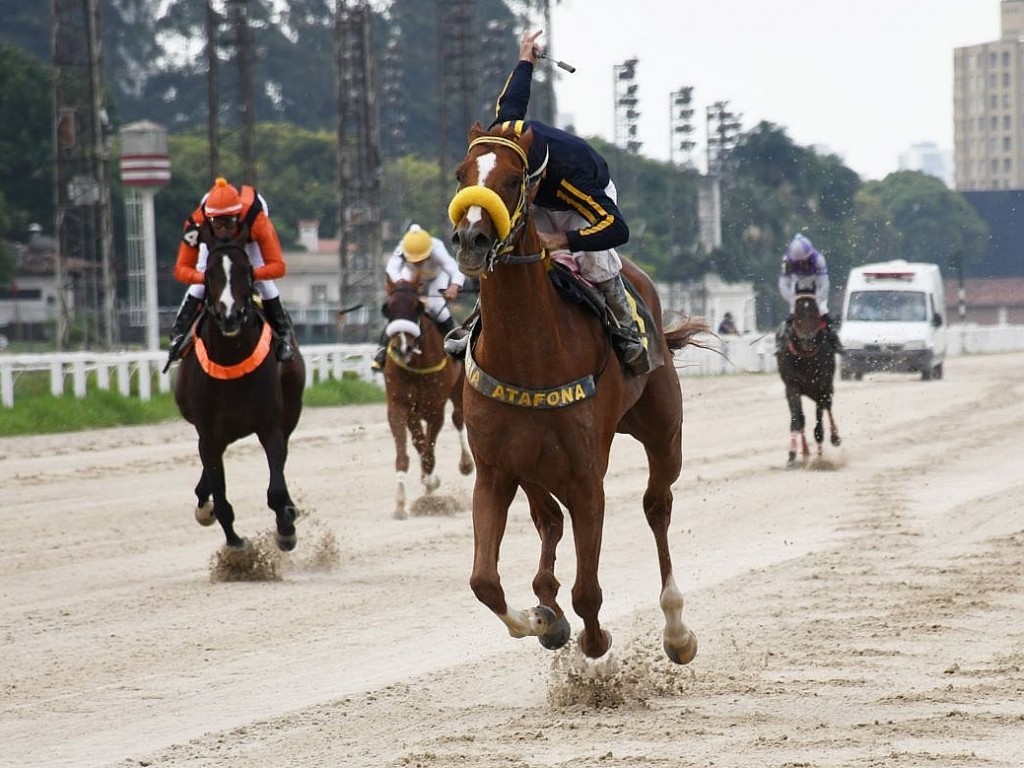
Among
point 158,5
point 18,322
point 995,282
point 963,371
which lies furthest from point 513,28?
point 963,371

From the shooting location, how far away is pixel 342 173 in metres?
43.3

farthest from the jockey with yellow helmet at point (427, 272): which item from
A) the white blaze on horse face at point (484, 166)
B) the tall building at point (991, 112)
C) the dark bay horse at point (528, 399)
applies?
the tall building at point (991, 112)

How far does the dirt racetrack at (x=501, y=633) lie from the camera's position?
20.6 ft

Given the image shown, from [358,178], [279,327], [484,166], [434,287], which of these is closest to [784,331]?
[434,287]

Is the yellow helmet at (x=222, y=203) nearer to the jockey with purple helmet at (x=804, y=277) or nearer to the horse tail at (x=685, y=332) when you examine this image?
the horse tail at (x=685, y=332)

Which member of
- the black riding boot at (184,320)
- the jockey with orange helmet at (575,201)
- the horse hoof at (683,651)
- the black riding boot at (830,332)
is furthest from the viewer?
the black riding boot at (830,332)

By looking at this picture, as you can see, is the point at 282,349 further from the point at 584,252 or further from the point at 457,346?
the point at 584,252

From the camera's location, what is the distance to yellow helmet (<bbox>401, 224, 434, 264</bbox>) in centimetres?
1476

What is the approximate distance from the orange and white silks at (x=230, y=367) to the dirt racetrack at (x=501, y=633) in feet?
3.92

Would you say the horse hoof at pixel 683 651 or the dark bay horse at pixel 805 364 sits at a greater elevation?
the dark bay horse at pixel 805 364

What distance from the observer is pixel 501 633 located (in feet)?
28.8

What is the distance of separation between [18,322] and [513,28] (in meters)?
44.5

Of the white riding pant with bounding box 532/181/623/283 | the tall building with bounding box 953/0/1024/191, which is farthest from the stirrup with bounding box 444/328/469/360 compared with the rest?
the tall building with bounding box 953/0/1024/191

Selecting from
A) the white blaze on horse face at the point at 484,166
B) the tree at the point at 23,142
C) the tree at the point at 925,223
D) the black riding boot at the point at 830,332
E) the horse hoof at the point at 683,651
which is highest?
the tree at the point at 23,142
